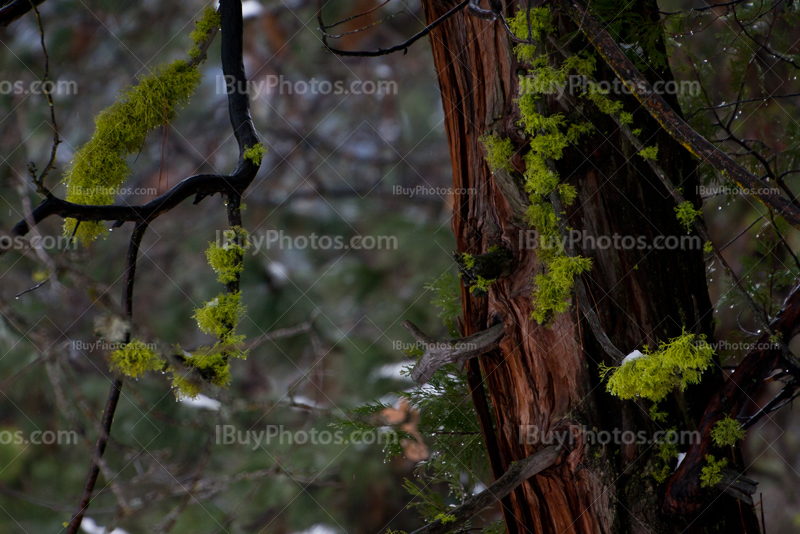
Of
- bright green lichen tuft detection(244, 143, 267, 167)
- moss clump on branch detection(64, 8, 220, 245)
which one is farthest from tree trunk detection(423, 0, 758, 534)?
moss clump on branch detection(64, 8, 220, 245)

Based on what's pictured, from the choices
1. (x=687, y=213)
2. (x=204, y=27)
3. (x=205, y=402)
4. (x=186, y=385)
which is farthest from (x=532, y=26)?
(x=205, y=402)

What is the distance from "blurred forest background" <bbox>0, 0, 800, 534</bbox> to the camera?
381cm

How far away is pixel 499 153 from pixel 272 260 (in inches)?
147

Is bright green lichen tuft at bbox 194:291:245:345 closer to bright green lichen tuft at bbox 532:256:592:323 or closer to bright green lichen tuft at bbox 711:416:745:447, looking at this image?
bright green lichen tuft at bbox 532:256:592:323

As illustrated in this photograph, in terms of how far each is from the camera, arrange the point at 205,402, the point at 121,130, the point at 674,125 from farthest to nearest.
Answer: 1. the point at 205,402
2. the point at 121,130
3. the point at 674,125

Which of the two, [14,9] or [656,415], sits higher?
[14,9]

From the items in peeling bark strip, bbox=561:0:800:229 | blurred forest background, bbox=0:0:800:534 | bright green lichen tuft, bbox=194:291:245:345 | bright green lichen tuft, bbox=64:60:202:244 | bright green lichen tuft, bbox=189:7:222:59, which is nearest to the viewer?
peeling bark strip, bbox=561:0:800:229

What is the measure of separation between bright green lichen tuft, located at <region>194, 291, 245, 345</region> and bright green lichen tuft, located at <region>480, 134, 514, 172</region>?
539mm

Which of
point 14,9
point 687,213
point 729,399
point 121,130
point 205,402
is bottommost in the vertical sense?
point 205,402

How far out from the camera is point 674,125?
0.94m

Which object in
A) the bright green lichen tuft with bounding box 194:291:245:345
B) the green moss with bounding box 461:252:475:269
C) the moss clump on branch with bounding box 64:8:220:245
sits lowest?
the bright green lichen tuft with bounding box 194:291:245:345

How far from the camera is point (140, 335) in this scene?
926 mm

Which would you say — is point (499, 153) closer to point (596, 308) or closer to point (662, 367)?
point (596, 308)

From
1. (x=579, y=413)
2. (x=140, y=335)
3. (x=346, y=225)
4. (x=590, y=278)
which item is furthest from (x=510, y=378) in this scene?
(x=346, y=225)
